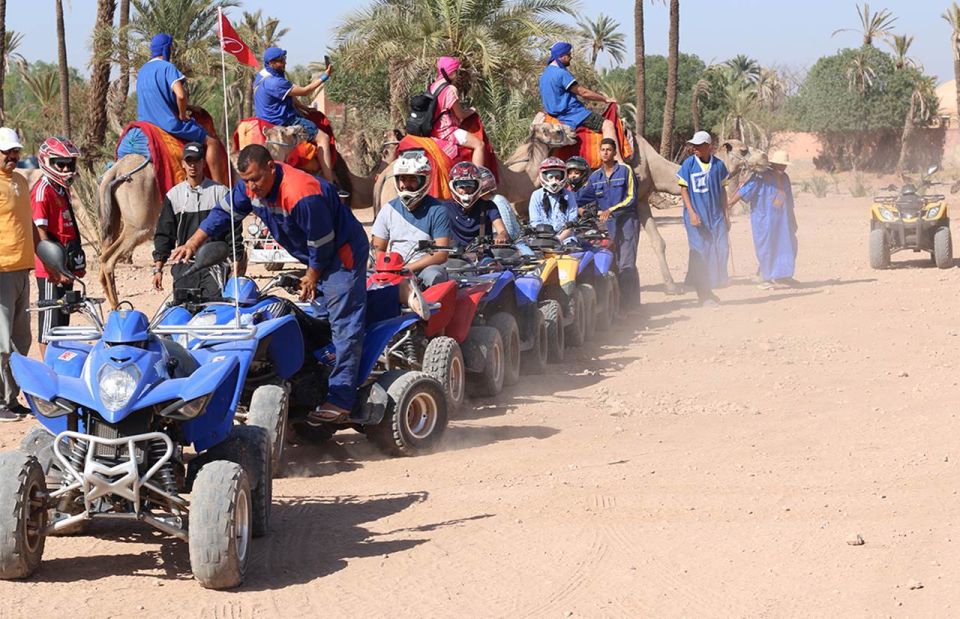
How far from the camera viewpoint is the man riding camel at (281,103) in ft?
49.3

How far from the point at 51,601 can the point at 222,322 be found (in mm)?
2087

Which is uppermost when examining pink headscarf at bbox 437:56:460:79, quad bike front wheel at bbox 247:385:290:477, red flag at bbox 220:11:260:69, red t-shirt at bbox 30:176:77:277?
pink headscarf at bbox 437:56:460:79

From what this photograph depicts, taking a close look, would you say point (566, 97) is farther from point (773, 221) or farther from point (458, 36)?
point (458, 36)

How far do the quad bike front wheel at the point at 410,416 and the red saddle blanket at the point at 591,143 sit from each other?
29.7 ft

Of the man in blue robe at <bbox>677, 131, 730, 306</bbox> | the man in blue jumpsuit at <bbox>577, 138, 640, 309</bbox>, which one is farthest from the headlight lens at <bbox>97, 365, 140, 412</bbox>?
the man in blue robe at <bbox>677, 131, 730, 306</bbox>

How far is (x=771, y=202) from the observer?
20.1 metres

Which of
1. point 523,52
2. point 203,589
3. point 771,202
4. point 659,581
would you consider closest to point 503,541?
point 659,581

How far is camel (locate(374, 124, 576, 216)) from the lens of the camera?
715 inches

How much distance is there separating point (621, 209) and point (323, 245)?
902cm

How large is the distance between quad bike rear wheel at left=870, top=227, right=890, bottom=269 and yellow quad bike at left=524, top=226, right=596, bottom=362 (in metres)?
8.66

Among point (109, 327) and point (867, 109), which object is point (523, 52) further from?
point (867, 109)

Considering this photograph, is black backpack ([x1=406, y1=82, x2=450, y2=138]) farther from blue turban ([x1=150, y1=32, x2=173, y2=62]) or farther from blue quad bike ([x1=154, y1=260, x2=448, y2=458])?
blue quad bike ([x1=154, y1=260, x2=448, y2=458])

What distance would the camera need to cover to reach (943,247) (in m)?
21.1

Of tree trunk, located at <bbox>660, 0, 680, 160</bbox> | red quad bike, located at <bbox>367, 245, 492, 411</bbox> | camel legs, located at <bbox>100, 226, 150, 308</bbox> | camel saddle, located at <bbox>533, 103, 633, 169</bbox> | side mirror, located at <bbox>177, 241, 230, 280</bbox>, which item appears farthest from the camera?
tree trunk, located at <bbox>660, 0, 680, 160</bbox>
